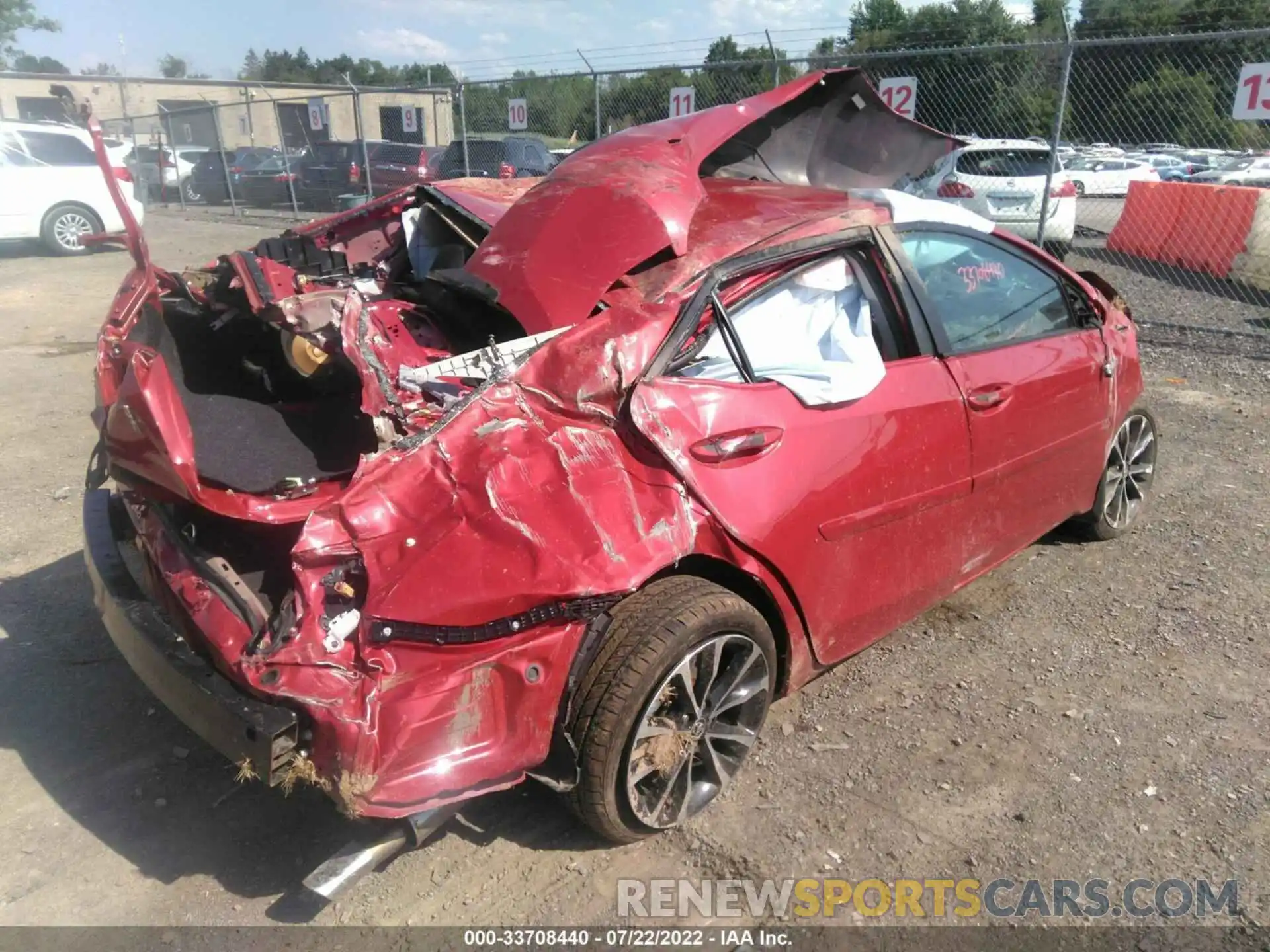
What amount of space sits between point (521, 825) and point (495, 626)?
833mm

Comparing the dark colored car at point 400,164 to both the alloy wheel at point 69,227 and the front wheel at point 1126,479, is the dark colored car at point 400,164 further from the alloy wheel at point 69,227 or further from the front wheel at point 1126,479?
the front wheel at point 1126,479

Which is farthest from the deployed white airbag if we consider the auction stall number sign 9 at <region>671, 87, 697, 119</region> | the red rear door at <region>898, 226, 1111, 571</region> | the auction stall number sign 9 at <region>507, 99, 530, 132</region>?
the auction stall number sign 9 at <region>507, 99, 530, 132</region>

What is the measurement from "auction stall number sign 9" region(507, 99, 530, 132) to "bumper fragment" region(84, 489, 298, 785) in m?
12.3

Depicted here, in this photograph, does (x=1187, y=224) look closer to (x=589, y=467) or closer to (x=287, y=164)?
(x=589, y=467)

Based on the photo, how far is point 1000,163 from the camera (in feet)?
39.8

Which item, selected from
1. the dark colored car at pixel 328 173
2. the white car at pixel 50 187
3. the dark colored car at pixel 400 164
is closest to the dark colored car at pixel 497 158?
the dark colored car at pixel 400 164

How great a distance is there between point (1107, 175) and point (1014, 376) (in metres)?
21.6

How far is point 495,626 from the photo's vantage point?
2285mm

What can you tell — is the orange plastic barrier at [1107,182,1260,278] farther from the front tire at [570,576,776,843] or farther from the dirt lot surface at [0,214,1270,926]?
the front tire at [570,576,776,843]

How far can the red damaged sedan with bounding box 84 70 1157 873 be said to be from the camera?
2.27 meters

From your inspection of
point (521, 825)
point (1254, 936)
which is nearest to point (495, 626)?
point (521, 825)

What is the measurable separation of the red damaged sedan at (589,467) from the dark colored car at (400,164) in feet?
52.7

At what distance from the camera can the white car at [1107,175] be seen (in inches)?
824

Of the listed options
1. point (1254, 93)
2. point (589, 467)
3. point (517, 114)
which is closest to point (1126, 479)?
point (589, 467)
